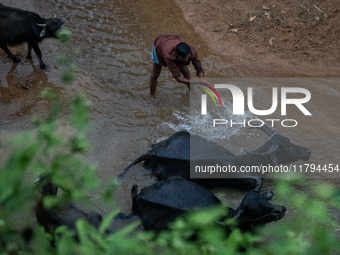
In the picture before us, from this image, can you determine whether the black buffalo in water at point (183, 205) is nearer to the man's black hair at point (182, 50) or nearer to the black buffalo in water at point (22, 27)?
the man's black hair at point (182, 50)

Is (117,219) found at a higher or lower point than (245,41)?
lower

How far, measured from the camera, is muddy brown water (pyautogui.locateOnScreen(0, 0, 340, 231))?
4660 millimetres

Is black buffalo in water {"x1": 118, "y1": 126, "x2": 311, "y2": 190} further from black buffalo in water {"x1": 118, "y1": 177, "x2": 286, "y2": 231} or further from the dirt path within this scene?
the dirt path

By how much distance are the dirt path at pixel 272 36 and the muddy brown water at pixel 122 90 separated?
351 mm

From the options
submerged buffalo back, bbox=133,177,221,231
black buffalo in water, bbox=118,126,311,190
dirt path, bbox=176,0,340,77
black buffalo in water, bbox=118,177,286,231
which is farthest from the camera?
dirt path, bbox=176,0,340,77

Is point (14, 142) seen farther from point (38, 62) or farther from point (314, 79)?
point (314, 79)

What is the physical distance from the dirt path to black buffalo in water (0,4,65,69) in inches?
128

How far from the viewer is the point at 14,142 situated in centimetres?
119

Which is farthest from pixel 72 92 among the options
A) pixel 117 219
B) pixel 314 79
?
pixel 314 79

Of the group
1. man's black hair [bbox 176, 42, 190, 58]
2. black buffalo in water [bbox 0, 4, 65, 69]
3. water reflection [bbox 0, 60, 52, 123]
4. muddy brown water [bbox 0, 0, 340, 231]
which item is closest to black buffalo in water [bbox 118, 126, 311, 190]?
muddy brown water [bbox 0, 0, 340, 231]

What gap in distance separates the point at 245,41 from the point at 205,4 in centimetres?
155

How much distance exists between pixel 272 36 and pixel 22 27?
16.3 feet

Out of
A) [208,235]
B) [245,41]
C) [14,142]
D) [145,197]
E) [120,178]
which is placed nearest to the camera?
[14,142]

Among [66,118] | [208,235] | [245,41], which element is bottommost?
[66,118]
